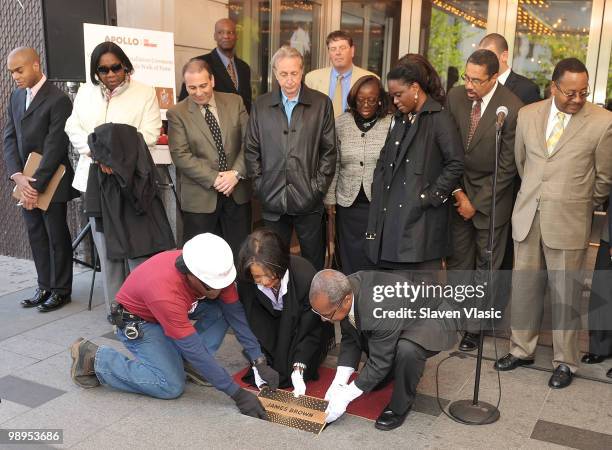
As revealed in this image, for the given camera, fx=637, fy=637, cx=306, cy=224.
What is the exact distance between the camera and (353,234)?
4.24 metres

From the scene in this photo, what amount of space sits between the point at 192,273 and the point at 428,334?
1168mm

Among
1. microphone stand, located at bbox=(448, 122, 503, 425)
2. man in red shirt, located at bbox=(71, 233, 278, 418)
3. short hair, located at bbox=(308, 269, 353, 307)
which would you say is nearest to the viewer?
short hair, located at bbox=(308, 269, 353, 307)

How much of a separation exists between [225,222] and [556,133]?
222cm

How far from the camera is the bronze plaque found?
3.02m

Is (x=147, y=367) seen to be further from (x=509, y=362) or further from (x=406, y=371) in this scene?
(x=509, y=362)

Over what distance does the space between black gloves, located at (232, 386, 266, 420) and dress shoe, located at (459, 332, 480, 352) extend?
1.51m

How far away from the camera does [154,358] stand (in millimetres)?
3289

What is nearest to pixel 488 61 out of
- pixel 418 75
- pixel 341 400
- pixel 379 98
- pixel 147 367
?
pixel 418 75

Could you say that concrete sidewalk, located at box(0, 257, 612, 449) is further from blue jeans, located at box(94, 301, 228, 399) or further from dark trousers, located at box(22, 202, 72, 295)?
dark trousers, located at box(22, 202, 72, 295)

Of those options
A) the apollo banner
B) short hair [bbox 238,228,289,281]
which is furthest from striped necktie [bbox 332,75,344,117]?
short hair [bbox 238,228,289,281]

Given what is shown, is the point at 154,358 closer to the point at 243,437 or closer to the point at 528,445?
the point at 243,437

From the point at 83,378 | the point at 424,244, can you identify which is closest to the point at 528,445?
the point at 424,244

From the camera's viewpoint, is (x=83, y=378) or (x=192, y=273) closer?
(x=192, y=273)

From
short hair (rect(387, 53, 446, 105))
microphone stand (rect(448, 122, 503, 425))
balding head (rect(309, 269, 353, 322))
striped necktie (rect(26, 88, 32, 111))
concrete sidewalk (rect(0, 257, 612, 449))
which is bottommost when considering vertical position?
concrete sidewalk (rect(0, 257, 612, 449))
